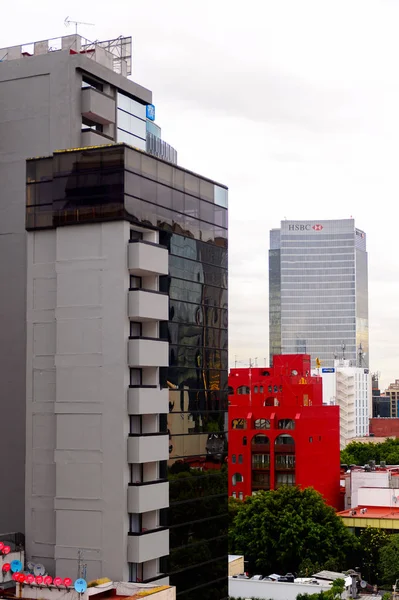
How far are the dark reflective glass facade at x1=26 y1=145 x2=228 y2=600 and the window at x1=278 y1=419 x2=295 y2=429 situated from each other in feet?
247

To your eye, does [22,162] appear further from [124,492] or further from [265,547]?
[265,547]

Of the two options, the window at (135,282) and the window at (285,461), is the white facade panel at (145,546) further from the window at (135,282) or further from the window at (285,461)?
the window at (285,461)

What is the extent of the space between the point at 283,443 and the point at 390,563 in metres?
38.0

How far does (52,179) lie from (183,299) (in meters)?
11.6

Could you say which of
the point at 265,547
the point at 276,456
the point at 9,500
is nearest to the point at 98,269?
the point at 9,500

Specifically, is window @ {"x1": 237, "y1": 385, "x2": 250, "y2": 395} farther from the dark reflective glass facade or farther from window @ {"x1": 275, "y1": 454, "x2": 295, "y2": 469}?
the dark reflective glass facade

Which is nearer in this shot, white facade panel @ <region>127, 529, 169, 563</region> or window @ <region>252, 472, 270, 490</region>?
white facade panel @ <region>127, 529, 169, 563</region>

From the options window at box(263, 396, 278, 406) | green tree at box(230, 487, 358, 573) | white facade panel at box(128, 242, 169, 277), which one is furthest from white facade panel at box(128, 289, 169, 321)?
window at box(263, 396, 278, 406)

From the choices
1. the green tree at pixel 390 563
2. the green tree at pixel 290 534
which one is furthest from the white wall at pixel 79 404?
the green tree at pixel 390 563

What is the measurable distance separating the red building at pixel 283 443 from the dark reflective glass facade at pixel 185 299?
74059mm

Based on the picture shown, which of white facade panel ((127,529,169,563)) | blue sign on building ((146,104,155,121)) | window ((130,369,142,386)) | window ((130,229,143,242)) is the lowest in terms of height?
white facade panel ((127,529,169,563))

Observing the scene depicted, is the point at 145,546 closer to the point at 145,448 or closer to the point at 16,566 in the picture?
the point at 145,448

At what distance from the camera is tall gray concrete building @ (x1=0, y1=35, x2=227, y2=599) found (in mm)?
58125

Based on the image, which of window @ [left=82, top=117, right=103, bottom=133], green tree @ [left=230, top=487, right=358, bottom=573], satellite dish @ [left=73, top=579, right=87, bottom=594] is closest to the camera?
satellite dish @ [left=73, top=579, right=87, bottom=594]
